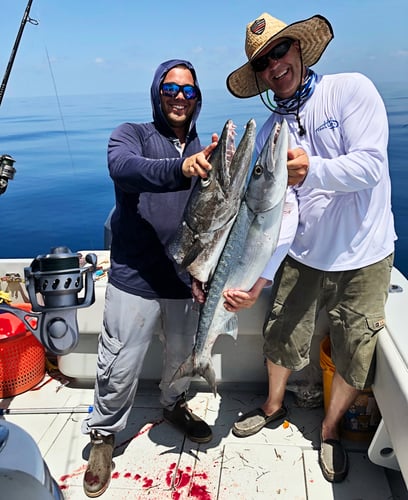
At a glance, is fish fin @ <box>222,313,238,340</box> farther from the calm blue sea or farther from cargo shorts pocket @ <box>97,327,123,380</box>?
the calm blue sea

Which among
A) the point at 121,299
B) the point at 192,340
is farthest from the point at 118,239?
the point at 192,340

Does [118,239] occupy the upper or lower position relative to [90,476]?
upper

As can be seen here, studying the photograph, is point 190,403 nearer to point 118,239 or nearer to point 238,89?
point 118,239

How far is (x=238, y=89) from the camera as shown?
2.22 m

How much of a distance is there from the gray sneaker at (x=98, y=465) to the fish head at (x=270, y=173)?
1.54 meters

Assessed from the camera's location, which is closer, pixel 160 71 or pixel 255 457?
pixel 160 71

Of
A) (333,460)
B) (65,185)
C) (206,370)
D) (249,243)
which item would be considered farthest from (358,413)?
(65,185)

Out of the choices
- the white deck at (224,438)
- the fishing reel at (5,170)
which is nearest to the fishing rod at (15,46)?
the fishing reel at (5,170)

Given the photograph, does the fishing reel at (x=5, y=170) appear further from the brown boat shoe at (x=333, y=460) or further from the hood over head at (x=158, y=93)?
the brown boat shoe at (x=333, y=460)

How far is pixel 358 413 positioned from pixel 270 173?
1620 millimetres

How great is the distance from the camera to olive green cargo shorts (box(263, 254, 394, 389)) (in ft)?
6.68

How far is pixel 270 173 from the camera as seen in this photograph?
4.94 ft

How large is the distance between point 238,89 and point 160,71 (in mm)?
448

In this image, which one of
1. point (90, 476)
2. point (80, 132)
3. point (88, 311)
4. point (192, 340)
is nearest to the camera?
point (90, 476)
